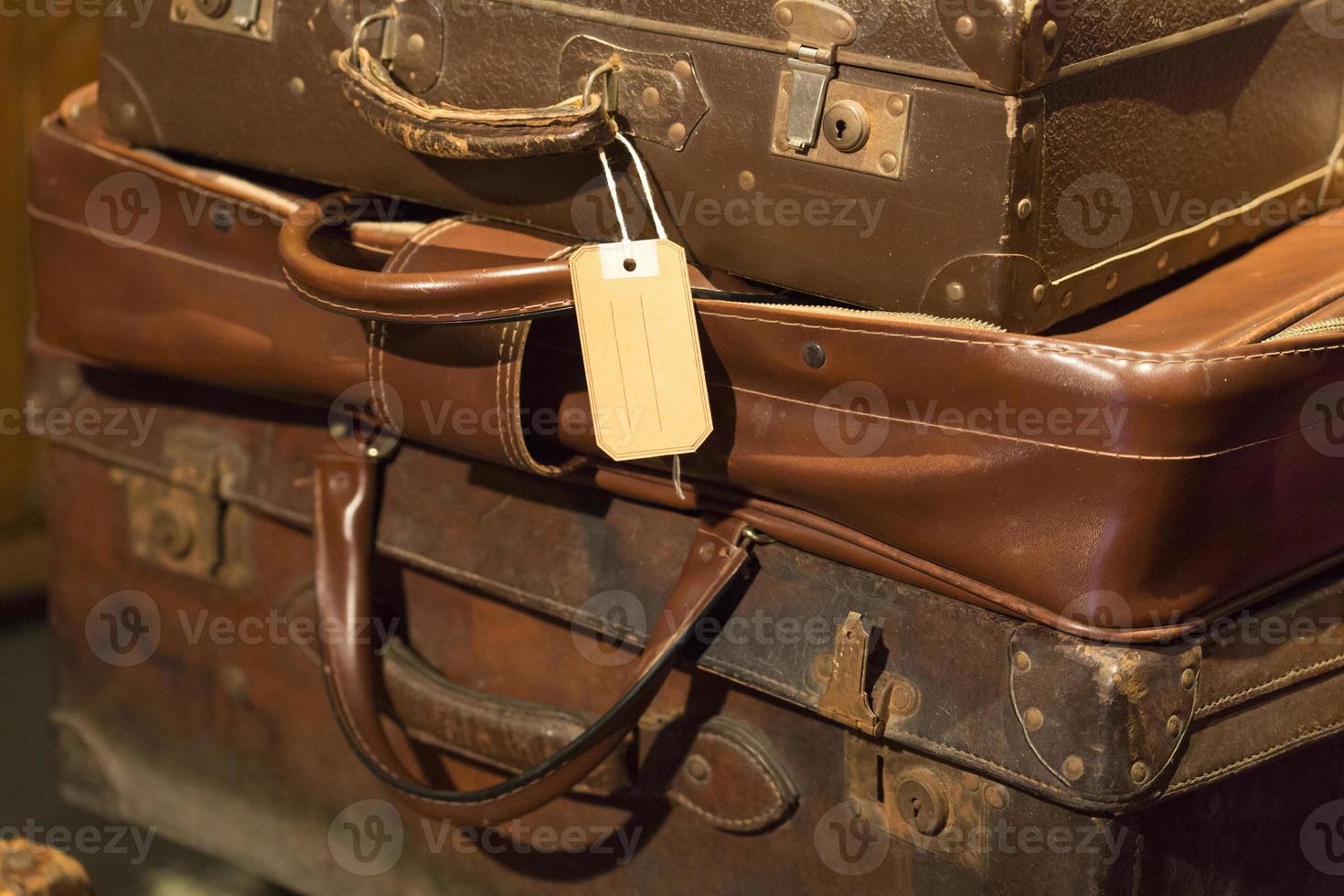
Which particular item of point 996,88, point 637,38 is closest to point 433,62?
point 637,38

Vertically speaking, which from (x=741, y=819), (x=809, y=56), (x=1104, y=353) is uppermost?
(x=809, y=56)

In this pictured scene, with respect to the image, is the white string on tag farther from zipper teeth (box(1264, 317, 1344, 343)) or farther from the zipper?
zipper teeth (box(1264, 317, 1344, 343))

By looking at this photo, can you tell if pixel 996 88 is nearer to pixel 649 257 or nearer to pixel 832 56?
pixel 832 56

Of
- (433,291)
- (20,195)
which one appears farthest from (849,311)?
(20,195)

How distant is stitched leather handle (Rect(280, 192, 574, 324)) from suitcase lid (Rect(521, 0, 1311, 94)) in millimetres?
189

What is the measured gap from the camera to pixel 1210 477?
0.88 m

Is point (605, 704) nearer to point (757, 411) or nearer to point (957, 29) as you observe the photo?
point (757, 411)

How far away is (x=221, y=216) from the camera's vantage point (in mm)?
1227

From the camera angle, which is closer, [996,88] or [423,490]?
[996,88]

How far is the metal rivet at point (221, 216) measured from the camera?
1.22 metres

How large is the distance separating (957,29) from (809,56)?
0.10 m

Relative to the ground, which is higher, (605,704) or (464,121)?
(464,121)

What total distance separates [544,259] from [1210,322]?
44cm

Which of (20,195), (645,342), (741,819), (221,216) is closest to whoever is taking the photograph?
(645,342)
